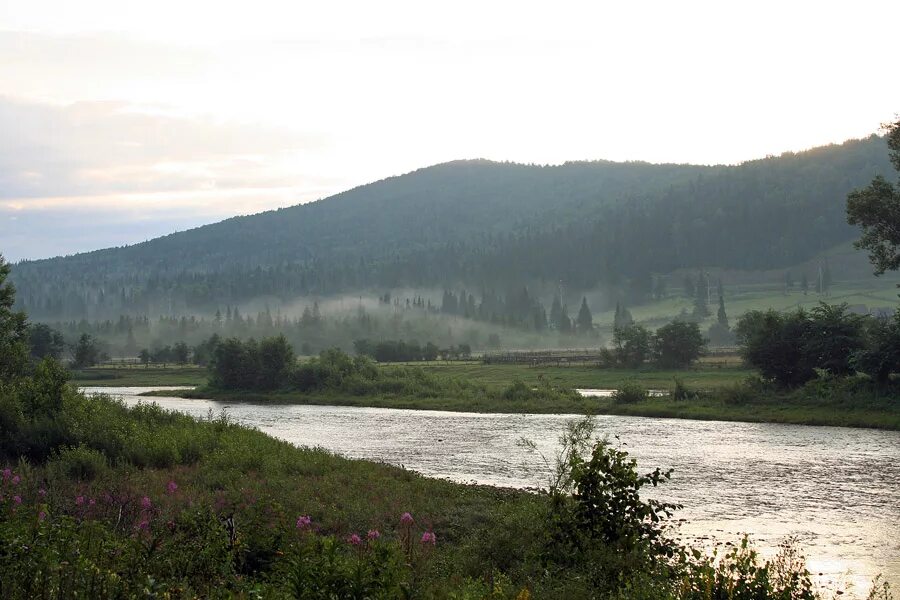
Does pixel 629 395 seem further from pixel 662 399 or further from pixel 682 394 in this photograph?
pixel 682 394

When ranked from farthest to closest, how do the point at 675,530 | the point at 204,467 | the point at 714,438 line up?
the point at 714,438 < the point at 204,467 < the point at 675,530

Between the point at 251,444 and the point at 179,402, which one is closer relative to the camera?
the point at 251,444

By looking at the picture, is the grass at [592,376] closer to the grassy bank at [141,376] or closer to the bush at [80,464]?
the grassy bank at [141,376]

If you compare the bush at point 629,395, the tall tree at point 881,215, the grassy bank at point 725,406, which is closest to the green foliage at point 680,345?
the grassy bank at point 725,406

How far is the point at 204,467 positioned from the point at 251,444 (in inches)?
266

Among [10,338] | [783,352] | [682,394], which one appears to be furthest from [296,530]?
[682,394]

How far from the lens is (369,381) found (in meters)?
111

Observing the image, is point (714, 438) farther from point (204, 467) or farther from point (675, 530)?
point (204, 467)

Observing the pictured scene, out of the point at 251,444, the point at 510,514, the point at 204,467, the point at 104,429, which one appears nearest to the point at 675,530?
the point at 510,514

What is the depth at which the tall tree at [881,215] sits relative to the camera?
6756 centimetres

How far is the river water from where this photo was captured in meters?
30.8

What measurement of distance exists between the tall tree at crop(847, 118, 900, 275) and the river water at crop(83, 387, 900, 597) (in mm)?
13357

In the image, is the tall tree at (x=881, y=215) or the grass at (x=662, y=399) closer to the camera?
the tall tree at (x=881, y=215)

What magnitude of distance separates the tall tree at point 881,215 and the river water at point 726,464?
13.4 metres
